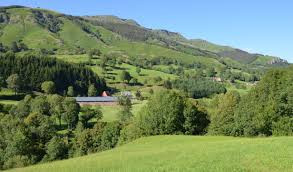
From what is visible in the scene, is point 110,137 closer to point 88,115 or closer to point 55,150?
point 55,150

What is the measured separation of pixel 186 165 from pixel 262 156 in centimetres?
628

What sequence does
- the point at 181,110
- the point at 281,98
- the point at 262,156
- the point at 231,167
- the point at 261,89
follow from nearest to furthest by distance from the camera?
1. the point at 231,167
2. the point at 262,156
3. the point at 281,98
4. the point at 261,89
5. the point at 181,110

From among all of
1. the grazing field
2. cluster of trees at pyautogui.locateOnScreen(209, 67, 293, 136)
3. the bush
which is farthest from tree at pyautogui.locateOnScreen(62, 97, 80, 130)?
the grazing field

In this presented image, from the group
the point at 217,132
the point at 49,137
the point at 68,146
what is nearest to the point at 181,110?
the point at 217,132

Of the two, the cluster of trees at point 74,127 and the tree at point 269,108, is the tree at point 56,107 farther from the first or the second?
the tree at point 269,108

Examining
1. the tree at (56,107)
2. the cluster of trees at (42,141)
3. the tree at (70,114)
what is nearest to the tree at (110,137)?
the cluster of trees at (42,141)

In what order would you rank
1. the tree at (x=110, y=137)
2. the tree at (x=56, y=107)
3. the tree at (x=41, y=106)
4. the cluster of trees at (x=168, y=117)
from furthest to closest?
the tree at (x=56, y=107), the tree at (x=41, y=106), the tree at (x=110, y=137), the cluster of trees at (x=168, y=117)

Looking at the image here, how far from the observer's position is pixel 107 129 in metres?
123

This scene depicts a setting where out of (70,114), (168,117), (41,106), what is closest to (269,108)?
(168,117)

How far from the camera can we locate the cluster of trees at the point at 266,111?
85250mm

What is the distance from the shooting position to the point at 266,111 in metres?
86.4

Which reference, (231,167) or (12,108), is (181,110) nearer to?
(231,167)

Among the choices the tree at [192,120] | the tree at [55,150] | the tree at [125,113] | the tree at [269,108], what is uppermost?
the tree at [269,108]

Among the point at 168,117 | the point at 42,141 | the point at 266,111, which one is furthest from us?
the point at 42,141
